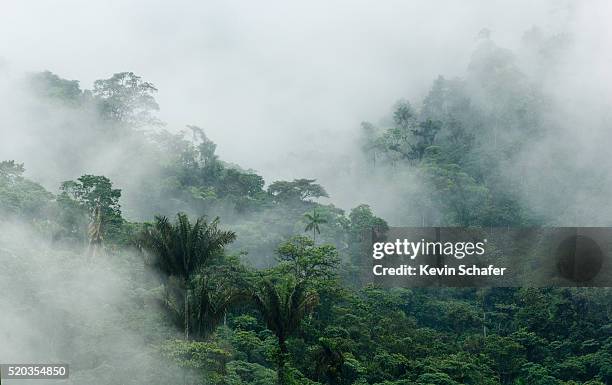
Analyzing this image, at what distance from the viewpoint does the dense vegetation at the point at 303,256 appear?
91.4 ft

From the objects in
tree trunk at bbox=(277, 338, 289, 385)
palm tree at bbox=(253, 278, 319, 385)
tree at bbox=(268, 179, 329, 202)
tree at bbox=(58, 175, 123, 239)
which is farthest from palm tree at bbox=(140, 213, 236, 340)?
tree at bbox=(268, 179, 329, 202)

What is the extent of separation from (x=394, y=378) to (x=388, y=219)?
45.7m

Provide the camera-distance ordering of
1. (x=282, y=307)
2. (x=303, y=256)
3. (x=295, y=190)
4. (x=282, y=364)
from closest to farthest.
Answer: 1. (x=282, y=307)
2. (x=282, y=364)
3. (x=303, y=256)
4. (x=295, y=190)

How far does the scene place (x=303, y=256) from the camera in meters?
45.1

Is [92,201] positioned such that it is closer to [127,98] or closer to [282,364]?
[282,364]

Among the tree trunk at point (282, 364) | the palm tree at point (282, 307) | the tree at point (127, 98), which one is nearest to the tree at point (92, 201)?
the tree trunk at point (282, 364)

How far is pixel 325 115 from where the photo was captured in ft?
390

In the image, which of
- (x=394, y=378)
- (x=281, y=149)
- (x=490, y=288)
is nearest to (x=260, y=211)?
(x=490, y=288)

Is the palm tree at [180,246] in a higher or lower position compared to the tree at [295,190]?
lower

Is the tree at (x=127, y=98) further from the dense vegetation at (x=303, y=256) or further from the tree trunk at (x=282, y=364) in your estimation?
the tree trunk at (x=282, y=364)

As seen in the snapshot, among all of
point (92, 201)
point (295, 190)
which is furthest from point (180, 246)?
point (295, 190)

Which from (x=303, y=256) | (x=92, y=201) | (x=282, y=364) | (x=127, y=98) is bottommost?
(x=282, y=364)

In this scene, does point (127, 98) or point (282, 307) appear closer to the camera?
point (282, 307)

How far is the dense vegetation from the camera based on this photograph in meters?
27.8
